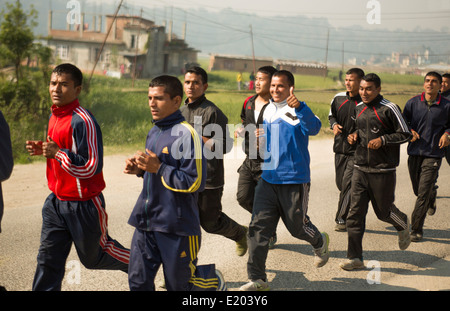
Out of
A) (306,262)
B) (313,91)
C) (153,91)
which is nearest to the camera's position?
(153,91)

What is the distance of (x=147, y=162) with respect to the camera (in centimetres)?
416

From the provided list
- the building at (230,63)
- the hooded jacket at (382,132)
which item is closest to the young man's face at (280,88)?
the hooded jacket at (382,132)

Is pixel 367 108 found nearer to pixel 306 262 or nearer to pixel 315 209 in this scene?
pixel 306 262

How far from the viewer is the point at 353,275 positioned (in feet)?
20.3

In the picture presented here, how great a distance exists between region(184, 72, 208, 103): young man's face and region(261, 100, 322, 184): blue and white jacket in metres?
1.02

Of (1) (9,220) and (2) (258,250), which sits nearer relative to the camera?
(2) (258,250)

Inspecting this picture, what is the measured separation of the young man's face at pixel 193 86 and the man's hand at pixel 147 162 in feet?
7.15

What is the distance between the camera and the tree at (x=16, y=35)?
61.0 ft

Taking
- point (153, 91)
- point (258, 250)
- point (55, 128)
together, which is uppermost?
point (153, 91)

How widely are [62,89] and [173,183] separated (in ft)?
4.62

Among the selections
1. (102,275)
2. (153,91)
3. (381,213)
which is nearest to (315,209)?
(381,213)

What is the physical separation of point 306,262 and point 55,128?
335cm

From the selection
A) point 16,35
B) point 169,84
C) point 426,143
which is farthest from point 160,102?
point 16,35

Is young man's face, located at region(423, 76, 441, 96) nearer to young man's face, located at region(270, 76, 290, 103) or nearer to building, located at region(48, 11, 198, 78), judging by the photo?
young man's face, located at region(270, 76, 290, 103)
